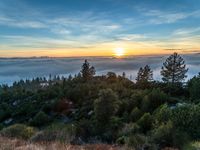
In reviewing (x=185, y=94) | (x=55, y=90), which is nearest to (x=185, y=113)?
(x=185, y=94)

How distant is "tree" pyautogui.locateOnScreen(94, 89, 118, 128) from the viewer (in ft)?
Result: 102

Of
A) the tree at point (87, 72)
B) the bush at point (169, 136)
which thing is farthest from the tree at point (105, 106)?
the tree at point (87, 72)

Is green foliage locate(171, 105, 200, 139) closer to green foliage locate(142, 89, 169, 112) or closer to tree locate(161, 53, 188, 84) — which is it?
green foliage locate(142, 89, 169, 112)

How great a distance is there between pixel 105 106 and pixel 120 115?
5028 mm

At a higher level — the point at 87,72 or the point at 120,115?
the point at 87,72

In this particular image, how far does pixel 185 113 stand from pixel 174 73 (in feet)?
133

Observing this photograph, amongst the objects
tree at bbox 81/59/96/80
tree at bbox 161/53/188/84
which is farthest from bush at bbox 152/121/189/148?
tree at bbox 81/59/96/80

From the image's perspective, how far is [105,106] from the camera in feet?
104

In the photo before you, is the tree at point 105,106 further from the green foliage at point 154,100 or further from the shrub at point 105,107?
the green foliage at point 154,100

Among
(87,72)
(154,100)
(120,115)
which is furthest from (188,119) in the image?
(87,72)

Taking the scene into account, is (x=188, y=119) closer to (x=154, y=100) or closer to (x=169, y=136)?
(x=169, y=136)

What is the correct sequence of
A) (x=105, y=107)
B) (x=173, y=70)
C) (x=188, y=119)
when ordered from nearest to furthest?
(x=188, y=119)
(x=105, y=107)
(x=173, y=70)

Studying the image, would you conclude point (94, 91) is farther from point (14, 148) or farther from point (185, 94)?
point (14, 148)

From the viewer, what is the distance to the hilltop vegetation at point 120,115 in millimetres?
12109
